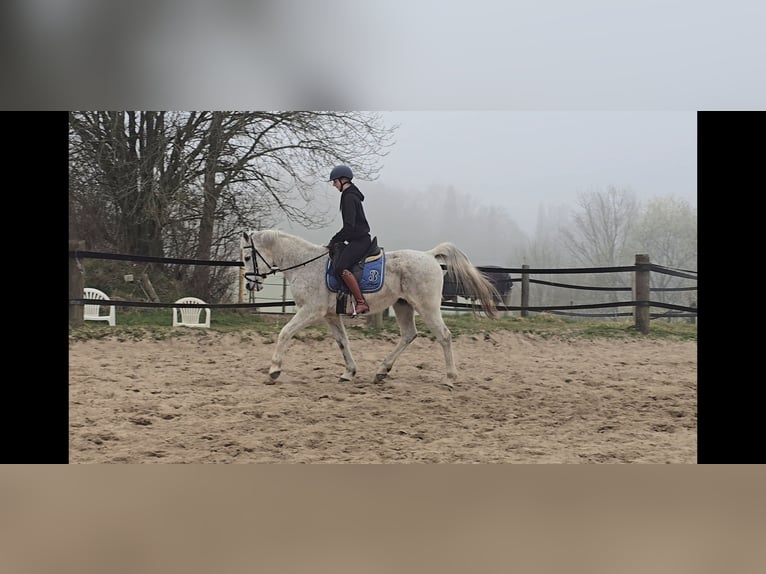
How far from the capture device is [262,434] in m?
5.69

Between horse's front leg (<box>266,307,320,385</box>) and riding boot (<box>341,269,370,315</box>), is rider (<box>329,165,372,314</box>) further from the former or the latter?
horse's front leg (<box>266,307,320,385</box>)

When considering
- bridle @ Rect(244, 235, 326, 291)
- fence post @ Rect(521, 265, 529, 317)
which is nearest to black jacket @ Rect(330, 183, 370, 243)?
bridle @ Rect(244, 235, 326, 291)

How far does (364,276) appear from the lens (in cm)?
594

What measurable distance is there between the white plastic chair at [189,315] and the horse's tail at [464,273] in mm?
1975

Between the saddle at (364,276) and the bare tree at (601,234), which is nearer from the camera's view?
the saddle at (364,276)

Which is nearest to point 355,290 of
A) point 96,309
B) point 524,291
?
point 524,291

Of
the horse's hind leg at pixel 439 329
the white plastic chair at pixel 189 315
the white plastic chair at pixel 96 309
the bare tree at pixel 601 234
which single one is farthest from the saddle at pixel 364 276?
the white plastic chair at pixel 96 309

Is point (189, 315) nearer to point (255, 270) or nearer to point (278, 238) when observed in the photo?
point (255, 270)

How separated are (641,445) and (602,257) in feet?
5.64

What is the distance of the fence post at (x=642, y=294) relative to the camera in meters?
6.62

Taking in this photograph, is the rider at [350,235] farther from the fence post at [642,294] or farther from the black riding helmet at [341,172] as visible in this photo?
the fence post at [642,294]
